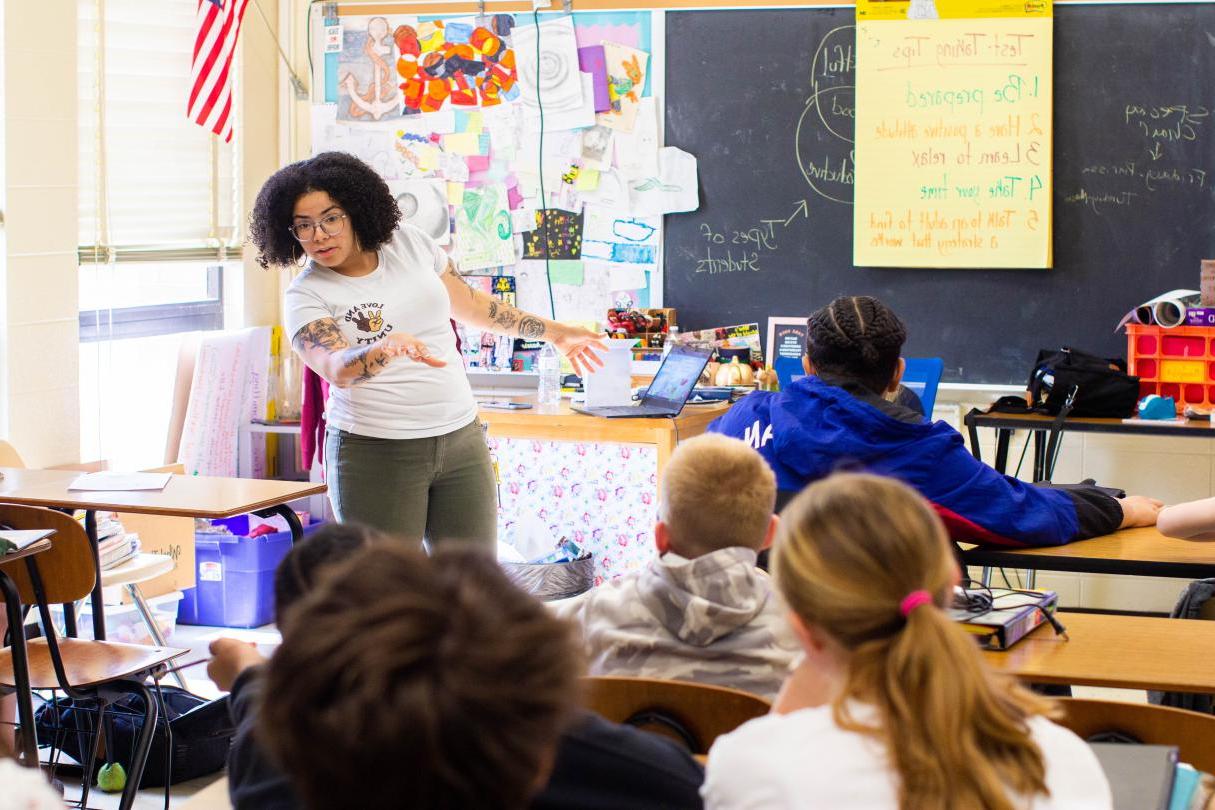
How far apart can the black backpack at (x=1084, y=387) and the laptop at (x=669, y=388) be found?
1.09 m

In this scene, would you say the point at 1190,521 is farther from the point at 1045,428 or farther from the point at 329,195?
the point at 329,195

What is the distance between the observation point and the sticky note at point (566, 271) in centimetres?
518

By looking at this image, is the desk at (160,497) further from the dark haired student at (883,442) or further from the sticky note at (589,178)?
the sticky note at (589,178)

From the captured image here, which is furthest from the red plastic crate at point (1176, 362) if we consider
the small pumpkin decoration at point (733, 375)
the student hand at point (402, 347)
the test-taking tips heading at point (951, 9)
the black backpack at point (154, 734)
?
the black backpack at point (154, 734)

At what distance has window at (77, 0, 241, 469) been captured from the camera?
4.46m

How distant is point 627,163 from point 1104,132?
1.70 m

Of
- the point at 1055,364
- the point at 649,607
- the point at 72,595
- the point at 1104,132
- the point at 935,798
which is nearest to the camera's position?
the point at 935,798

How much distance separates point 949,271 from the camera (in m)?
4.81

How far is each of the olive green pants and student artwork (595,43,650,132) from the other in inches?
86.9

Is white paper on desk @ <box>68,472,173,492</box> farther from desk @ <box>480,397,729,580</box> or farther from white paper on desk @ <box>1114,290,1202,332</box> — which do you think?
white paper on desk @ <box>1114,290,1202,332</box>

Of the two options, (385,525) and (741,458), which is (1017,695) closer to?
(741,458)

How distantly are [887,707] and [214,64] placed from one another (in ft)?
14.4

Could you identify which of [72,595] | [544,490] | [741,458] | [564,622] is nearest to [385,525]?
[72,595]

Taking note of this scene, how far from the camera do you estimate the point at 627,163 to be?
5.08 metres
